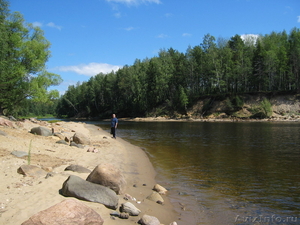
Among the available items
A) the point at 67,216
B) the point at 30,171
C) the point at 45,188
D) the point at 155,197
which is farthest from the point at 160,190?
the point at 30,171

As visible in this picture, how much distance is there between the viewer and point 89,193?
6.02m

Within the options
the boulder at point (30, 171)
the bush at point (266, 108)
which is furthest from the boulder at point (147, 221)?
the bush at point (266, 108)

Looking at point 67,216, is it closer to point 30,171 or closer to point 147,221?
point 147,221

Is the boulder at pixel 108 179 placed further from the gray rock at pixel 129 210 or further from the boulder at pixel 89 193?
the gray rock at pixel 129 210

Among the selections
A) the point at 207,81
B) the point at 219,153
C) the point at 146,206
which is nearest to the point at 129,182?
the point at 146,206

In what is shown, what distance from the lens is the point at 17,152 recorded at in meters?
9.79

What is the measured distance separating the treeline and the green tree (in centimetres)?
4543

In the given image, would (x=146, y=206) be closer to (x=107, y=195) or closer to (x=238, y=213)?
(x=107, y=195)

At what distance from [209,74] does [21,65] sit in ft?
181

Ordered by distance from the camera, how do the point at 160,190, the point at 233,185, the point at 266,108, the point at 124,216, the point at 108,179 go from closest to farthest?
the point at 124,216 → the point at 108,179 → the point at 160,190 → the point at 233,185 → the point at 266,108

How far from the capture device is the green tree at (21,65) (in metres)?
29.2

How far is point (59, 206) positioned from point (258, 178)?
8.39 m

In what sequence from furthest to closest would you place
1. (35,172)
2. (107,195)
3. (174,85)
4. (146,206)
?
(174,85), (35,172), (146,206), (107,195)

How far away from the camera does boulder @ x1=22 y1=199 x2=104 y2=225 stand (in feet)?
14.4
